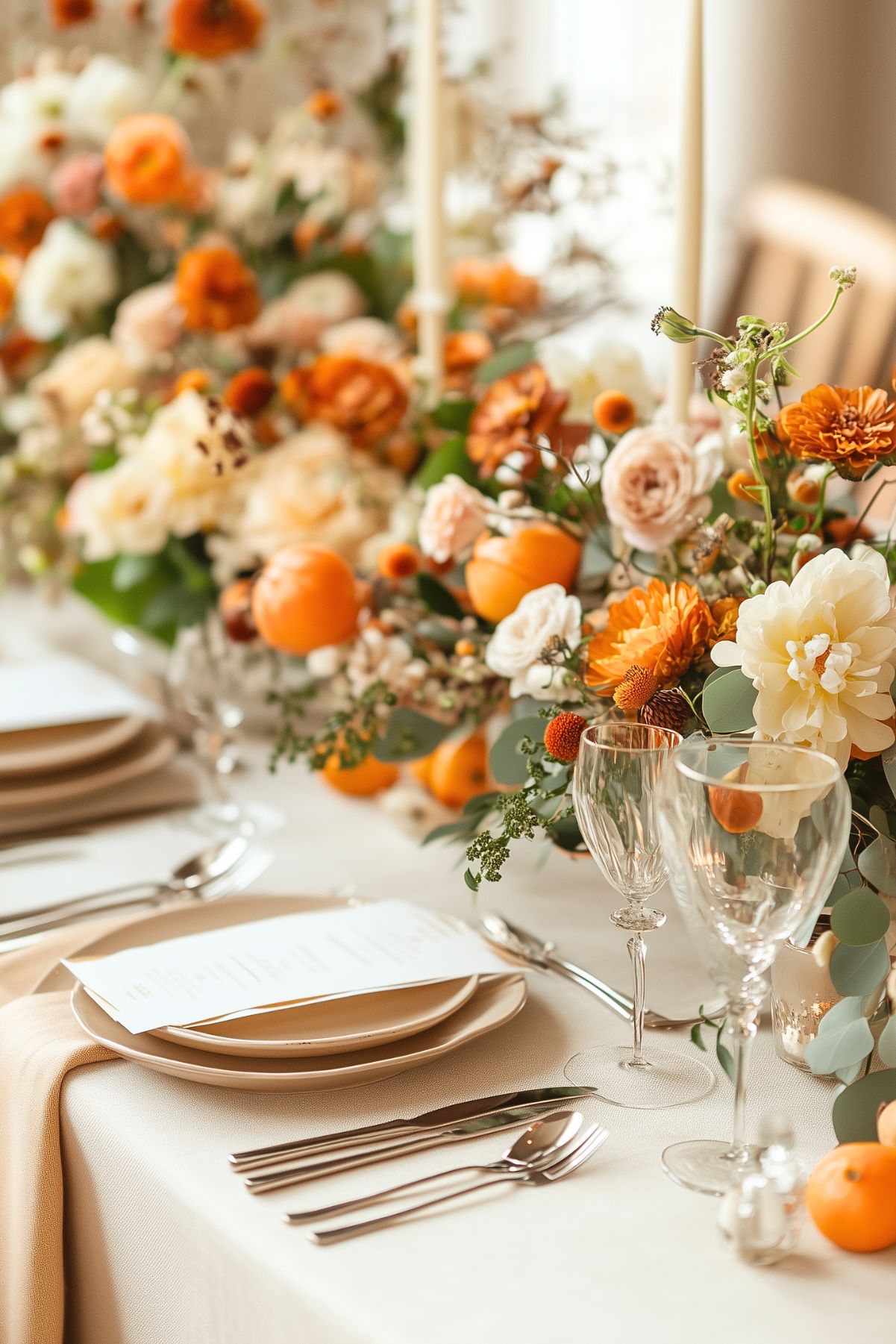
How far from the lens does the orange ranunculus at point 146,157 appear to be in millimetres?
1667

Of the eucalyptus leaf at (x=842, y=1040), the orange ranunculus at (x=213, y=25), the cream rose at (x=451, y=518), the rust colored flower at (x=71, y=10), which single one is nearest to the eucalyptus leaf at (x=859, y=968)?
the eucalyptus leaf at (x=842, y=1040)

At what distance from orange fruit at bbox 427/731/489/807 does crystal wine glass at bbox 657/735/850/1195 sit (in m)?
0.53

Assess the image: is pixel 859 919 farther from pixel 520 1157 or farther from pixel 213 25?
pixel 213 25

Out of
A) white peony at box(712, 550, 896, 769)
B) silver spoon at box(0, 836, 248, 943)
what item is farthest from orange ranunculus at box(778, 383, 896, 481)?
silver spoon at box(0, 836, 248, 943)

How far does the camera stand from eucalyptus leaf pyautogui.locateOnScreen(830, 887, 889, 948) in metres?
0.71

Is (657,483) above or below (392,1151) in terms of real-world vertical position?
above

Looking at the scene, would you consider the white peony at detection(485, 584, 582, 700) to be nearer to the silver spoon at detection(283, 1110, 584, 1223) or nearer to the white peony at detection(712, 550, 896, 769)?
the white peony at detection(712, 550, 896, 769)

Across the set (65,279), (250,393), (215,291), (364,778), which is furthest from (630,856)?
(65,279)

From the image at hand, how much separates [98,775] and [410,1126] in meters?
0.66

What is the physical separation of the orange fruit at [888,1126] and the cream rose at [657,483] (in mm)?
407

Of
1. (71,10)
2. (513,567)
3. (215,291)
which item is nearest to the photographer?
(513,567)

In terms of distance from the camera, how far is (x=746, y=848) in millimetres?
611

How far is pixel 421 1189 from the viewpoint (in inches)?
26.0

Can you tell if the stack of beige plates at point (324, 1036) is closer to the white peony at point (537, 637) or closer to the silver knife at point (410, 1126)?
the silver knife at point (410, 1126)
